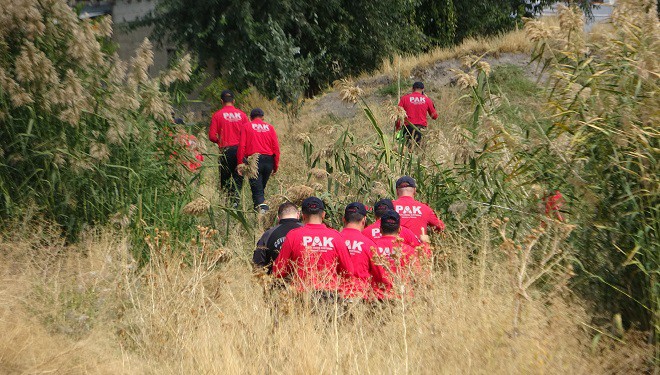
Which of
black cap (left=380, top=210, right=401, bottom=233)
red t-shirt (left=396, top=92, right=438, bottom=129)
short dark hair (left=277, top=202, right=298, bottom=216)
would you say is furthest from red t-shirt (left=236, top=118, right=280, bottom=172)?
black cap (left=380, top=210, right=401, bottom=233)

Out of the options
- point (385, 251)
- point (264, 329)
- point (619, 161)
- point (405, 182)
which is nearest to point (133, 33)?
point (405, 182)

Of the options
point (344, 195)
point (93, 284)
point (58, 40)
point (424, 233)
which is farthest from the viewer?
point (344, 195)

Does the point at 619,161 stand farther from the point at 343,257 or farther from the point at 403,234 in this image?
the point at 403,234

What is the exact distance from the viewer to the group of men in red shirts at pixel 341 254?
24.9 ft

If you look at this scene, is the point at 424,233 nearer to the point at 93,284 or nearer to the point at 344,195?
the point at 344,195

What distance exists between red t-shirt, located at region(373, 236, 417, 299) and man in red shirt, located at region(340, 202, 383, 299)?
7 cm

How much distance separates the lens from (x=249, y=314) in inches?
296

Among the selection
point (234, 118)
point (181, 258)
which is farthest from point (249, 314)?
point (234, 118)

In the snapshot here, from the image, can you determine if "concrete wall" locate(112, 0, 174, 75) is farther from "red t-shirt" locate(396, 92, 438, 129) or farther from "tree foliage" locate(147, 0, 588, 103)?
"red t-shirt" locate(396, 92, 438, 129)

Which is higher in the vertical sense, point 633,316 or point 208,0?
point 208,0

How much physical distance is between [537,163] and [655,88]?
3.61 feet

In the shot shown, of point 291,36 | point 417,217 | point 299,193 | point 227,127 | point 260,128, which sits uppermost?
point 291,36

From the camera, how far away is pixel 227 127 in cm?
1520

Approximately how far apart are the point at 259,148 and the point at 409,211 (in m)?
4.89
